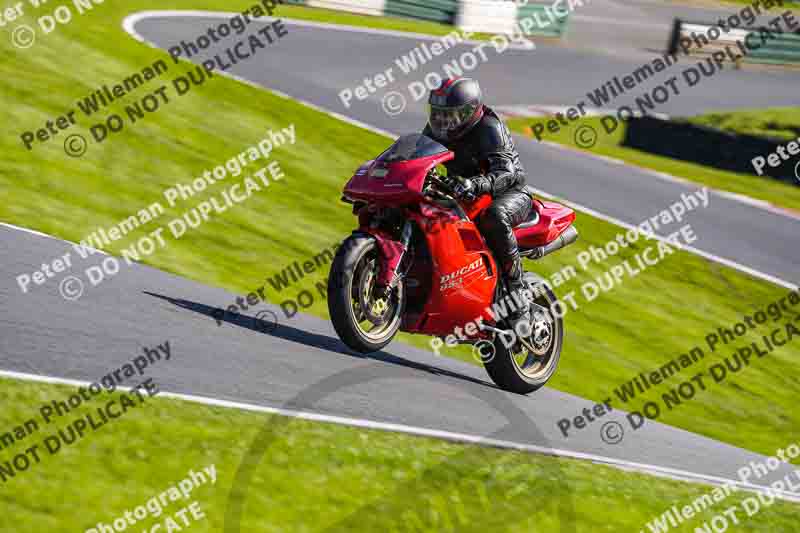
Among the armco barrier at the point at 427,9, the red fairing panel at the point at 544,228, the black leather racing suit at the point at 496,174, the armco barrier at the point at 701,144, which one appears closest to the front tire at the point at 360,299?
the black leather racing suit at the point at 496,174

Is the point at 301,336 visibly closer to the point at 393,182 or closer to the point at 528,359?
the point at 393,182

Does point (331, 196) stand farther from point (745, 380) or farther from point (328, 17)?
point (328, 17)

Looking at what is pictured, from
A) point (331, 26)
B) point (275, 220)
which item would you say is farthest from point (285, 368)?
point (331, 26)

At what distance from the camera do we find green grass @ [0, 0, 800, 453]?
11672mm

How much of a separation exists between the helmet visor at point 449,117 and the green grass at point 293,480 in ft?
9.00

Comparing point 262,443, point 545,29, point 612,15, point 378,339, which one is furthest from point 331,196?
point 612,15

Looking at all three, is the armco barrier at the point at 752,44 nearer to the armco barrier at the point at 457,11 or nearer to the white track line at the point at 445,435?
the armco barrier at the point at 457,11

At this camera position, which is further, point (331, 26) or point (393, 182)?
point (331, 26)

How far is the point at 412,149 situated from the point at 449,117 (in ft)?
1.74

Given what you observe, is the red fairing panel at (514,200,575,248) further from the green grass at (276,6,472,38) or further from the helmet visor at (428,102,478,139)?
the green grass at (276,6,472,38)

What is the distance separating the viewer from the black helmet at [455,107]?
7.94 meters

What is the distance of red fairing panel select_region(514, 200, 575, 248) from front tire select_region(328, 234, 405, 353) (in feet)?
4.77

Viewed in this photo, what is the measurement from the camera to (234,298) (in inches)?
392

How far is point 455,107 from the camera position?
796cm
